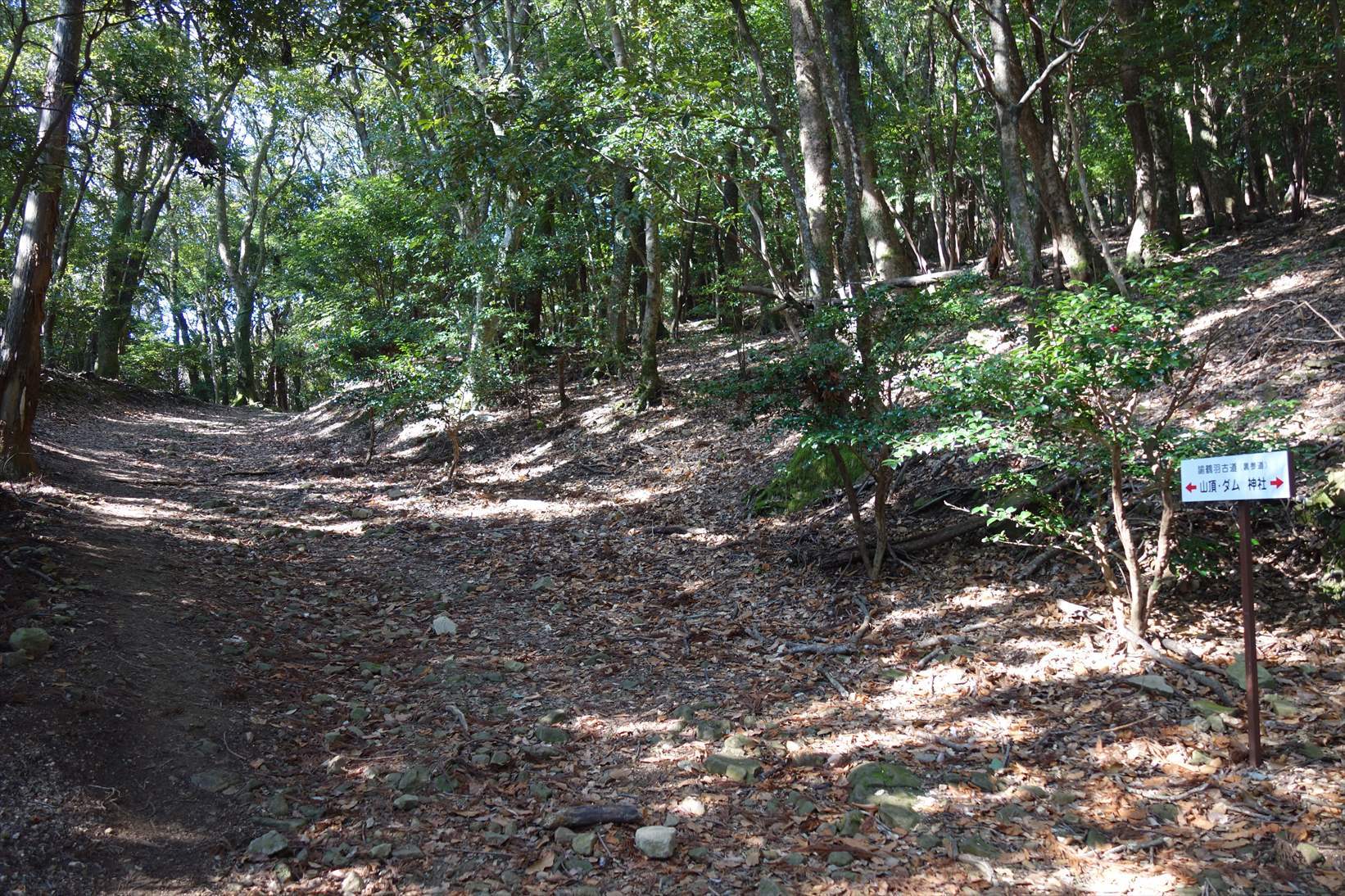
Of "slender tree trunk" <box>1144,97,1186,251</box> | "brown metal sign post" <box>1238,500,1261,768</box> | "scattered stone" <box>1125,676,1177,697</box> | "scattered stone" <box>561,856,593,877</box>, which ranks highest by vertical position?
"slender tree trunk" <box>1144,97,1186,251</box>

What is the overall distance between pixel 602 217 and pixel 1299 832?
15.5 metres

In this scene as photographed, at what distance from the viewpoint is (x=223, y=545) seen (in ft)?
26.9

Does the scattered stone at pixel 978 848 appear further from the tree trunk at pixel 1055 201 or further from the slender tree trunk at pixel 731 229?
the tree trunk at pixel 1055 201

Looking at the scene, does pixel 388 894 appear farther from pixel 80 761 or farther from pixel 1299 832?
pixel 1299 832

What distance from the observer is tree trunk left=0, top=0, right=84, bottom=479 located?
792cm

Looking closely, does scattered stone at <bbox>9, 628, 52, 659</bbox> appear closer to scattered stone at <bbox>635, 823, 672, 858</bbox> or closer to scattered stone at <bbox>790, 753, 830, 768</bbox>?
scattered stone at <bbox>635, 823, 672, 858</bbox>

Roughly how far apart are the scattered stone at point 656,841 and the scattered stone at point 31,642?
377cm

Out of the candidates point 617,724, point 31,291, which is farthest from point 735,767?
point 31,291

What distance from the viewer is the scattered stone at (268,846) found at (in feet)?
11.8

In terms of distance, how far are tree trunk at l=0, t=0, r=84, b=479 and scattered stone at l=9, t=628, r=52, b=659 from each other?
16.1ft

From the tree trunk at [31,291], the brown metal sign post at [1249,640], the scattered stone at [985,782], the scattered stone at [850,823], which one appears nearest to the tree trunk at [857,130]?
the brown metal sign post at [1249,640]

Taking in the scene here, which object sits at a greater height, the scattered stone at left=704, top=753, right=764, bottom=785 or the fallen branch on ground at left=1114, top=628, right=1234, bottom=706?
the fallen branch on ground at left=1114, top=628, right=1234, bottom=706

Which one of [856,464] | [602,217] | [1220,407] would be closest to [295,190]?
[602,217]

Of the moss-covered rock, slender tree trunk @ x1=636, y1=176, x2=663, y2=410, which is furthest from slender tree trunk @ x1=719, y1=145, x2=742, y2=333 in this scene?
the moss-covered rock
